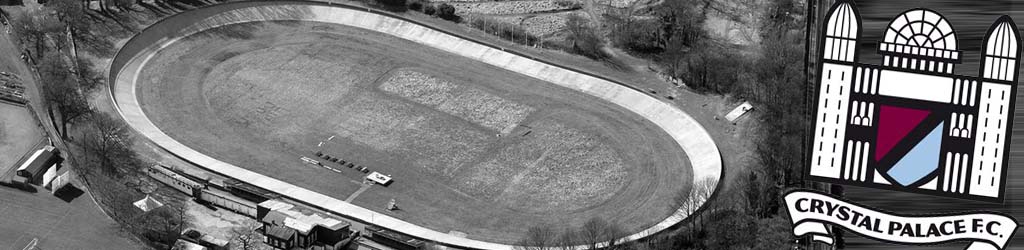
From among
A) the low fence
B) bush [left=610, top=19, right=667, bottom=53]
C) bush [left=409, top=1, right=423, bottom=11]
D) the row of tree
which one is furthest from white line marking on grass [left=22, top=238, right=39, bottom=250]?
bush [left=610, top=19, right=667, bottom=53]

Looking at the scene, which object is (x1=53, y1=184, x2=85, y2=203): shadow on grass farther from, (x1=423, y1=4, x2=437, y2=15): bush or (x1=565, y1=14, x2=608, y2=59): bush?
(x1=565, y1=14, x2=608, y2=59): bush

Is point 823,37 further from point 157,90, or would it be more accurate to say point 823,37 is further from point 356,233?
point 157,90

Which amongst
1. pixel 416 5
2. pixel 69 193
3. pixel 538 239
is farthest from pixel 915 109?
pixel 416 5

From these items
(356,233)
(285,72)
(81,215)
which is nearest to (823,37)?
(356,233)

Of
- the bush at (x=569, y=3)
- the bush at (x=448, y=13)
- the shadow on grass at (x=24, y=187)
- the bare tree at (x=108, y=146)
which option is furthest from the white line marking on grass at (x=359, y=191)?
the bush at (x=569, y=3)

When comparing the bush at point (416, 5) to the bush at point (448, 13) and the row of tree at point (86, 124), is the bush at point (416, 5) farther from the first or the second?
the row of tree at point (86, 124)

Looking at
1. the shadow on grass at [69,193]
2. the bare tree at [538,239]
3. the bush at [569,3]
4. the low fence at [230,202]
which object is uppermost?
the bush at [569,3]
